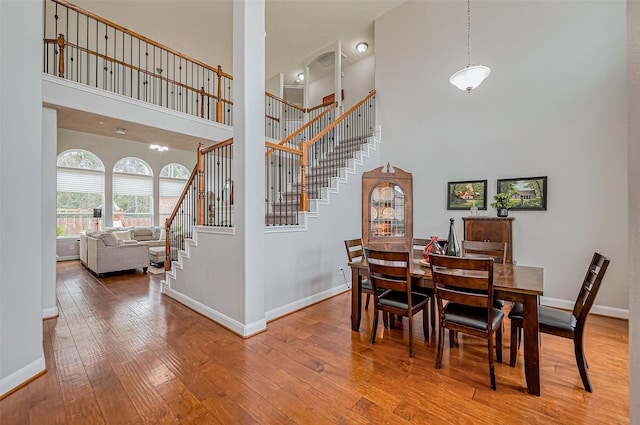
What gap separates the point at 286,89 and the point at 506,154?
21.9 feet

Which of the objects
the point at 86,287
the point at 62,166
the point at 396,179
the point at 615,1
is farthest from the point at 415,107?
the point at 62,166

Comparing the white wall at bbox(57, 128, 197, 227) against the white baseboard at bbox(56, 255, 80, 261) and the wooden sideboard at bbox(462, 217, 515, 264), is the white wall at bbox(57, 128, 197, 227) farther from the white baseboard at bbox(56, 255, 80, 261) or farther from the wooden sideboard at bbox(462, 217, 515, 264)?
the wooden sideboard at bbox(462, 217, 515, 264)

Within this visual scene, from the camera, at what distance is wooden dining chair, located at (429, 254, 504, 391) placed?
1969 millimetres

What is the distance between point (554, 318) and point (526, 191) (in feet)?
7.68

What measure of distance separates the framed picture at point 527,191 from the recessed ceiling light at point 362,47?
15.2 feet

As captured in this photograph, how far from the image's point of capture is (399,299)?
264cm

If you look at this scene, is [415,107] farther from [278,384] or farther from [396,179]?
[278,384]

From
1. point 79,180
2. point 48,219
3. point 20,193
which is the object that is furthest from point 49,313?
point 79,180

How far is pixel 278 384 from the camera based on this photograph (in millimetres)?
2057

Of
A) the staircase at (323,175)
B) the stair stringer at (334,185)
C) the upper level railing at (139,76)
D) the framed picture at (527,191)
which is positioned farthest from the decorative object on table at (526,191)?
the upper level railing at (139,76)

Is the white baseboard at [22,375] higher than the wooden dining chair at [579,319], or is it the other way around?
the wooden dining chair at [579,319]

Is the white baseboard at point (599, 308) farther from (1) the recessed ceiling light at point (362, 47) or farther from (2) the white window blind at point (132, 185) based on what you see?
(2) the white window blind at point (132, 185)

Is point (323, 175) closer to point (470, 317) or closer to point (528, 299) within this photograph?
point (470, 317)

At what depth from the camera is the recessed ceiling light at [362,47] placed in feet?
21.5
